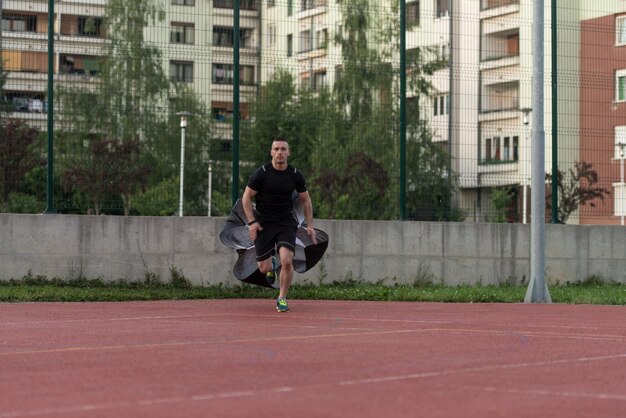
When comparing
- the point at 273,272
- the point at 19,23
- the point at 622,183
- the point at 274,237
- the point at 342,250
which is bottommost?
the point at 273,272

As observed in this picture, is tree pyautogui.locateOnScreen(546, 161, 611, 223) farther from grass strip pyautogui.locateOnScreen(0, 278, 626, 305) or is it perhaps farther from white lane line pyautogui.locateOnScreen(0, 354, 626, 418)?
white lane line pyautogui.locateOnScreen(0, 354, 626, 418)

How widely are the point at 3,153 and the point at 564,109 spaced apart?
30.4 ft

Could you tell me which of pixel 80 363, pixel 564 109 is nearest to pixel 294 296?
pixel 564 109

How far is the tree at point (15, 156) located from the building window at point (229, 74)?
2.95 m

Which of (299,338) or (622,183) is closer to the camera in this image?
(299,338)

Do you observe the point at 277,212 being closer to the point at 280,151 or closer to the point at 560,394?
the point at 280,151

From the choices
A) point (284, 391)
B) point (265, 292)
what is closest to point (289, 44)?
point (265, 292)

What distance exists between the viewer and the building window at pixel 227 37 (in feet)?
64.8

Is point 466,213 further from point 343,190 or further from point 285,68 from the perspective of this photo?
point 285,68

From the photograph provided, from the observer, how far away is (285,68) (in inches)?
842

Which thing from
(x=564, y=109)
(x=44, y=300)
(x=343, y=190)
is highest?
(x=564, y=109)

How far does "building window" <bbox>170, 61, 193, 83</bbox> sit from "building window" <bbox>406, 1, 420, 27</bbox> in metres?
3.81

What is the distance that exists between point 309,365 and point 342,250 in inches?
463

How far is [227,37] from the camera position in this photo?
20016 millimetres
